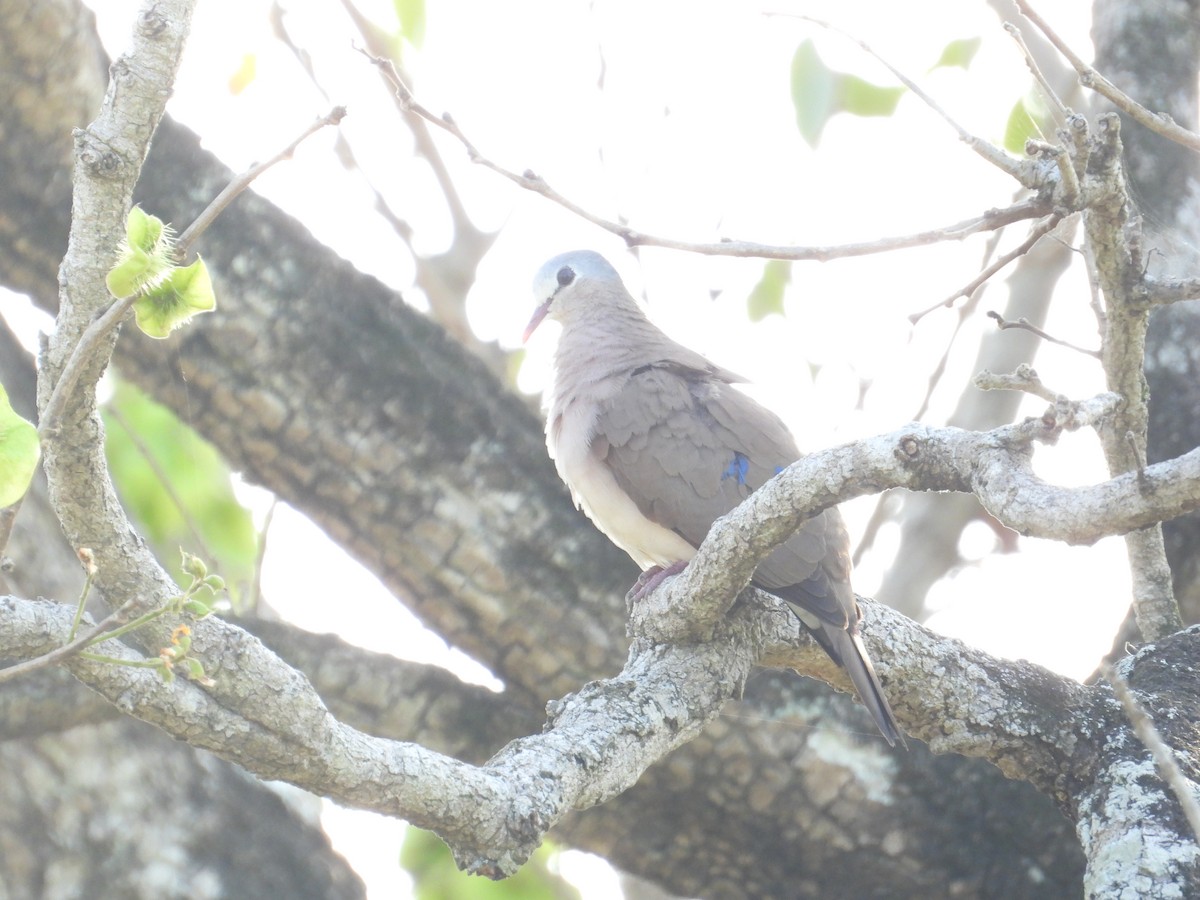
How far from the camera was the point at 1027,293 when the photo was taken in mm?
5578

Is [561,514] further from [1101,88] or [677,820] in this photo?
[1101,88]

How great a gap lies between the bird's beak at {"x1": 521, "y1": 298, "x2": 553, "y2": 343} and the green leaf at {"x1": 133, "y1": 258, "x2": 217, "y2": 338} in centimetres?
359

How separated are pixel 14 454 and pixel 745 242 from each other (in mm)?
1394

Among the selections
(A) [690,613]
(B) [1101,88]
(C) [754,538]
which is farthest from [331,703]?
(B) [1101,88]

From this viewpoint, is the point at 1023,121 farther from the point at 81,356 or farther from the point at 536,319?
the point at 536,319

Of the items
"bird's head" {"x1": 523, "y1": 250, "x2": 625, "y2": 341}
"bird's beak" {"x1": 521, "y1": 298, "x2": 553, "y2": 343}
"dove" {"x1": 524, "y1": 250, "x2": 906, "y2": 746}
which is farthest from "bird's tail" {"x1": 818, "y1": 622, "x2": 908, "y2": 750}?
"bird's beak" {"x1": 521, "y1": 298, "x2": 553, "y2": 343}

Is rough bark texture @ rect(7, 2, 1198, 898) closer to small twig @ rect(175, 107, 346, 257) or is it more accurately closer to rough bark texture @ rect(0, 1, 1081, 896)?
rough bark texture @ rect(0, 1, 1081, 896)

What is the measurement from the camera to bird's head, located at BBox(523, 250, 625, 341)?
4949mm

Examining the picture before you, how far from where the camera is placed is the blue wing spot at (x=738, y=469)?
3678 mm

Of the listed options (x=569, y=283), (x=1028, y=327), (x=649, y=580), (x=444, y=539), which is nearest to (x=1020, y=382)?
(x=1028, y=327)

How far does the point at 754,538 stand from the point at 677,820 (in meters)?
1.41

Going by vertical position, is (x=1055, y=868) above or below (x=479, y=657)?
above

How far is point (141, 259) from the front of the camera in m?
1.47

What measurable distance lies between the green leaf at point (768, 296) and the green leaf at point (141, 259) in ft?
13.2
